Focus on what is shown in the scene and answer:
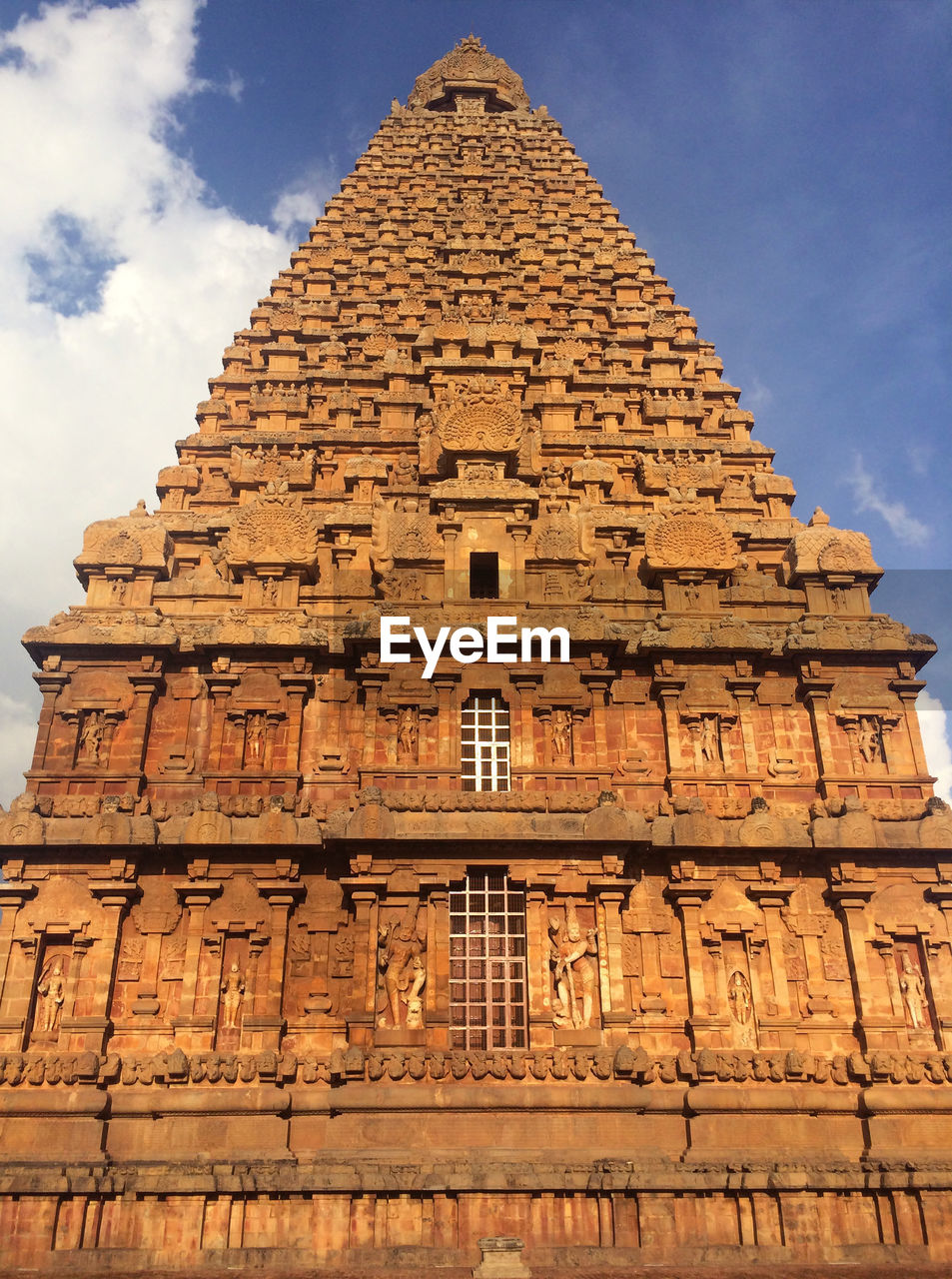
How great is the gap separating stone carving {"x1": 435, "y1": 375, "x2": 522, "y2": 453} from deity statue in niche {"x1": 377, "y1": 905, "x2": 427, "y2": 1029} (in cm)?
1059

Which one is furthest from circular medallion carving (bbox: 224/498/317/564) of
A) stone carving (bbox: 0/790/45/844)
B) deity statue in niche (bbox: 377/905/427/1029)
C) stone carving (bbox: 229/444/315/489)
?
deity statue in niche (bbox: 377/905/427/1029)

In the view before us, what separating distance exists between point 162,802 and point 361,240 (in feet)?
66.5

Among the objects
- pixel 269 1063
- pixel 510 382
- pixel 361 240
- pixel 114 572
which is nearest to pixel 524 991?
pixel 269 1063

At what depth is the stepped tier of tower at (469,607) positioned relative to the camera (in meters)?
19.2

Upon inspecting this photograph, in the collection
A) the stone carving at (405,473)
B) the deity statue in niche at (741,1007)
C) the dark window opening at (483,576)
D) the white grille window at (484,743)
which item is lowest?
the deity statue in niche at (741,1007)

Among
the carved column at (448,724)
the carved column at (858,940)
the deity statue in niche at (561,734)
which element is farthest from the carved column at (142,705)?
the carved column at (858,940)

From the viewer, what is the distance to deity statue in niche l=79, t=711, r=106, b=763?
1941 cm

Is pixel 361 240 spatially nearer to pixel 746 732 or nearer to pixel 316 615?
pixel 316 615

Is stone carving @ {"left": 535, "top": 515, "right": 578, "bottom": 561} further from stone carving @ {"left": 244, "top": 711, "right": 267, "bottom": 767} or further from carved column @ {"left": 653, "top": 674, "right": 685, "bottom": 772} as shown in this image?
stone carving @ {"left": 244, "top": 711, "right": 267, "bottom": 767}

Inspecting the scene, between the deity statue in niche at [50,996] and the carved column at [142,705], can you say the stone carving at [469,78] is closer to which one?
the carved column at [142,705]

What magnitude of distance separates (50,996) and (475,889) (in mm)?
7557

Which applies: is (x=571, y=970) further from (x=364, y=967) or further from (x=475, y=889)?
(x=364, y=967)

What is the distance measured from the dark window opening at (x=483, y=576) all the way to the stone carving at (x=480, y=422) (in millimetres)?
2670

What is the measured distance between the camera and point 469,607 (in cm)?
2066
